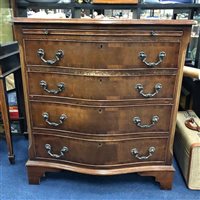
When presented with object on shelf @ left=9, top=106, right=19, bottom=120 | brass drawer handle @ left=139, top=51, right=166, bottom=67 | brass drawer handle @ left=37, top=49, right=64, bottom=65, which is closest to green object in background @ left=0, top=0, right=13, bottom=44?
object on shelf @ left=9, top=106, right=19, bottom=120

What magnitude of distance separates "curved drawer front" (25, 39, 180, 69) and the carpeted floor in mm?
790

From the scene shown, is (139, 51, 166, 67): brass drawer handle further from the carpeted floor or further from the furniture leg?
the carpeted floor

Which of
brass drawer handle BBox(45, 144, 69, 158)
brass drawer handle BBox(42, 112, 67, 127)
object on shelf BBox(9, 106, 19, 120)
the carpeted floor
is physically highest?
brass drawer handle BBox(42, 112, 67, 127)

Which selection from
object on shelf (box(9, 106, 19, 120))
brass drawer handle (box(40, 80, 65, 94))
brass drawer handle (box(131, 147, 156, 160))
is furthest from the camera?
object on shelf (box(9, 106, 19, 120))

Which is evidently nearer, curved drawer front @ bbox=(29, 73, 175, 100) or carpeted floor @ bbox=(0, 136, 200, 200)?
curved drawer front @ bbox=(29, 73, 175, 100)

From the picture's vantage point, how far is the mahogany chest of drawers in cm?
120

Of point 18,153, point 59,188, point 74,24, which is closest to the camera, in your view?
point 74,24

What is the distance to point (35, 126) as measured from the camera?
1.44 meters

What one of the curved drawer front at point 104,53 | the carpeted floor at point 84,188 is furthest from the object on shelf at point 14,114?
the curved drawer front at point 104,53

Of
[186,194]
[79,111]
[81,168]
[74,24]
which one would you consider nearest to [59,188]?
[81,168]

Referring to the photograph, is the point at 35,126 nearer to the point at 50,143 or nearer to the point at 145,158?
the point at 50,143

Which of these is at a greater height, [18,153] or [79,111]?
[79,111]

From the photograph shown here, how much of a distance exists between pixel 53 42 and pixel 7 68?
1.79 ft

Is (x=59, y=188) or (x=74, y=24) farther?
(x=59, y=188)
